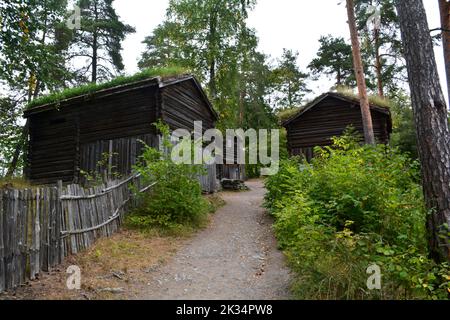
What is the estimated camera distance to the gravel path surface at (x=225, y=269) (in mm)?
5012

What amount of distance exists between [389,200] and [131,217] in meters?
6.48

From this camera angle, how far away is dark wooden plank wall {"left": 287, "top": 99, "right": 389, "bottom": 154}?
17156mm

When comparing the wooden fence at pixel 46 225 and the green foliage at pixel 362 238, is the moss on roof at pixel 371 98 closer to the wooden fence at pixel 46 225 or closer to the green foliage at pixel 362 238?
the green foliage at pixel 362 238

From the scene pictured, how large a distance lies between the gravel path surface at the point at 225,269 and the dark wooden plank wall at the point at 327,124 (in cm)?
964

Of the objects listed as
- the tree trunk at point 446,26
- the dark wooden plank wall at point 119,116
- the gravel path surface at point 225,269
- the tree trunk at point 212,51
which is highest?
the tree trunk at point 212,51

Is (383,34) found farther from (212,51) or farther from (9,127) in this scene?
(9,127)

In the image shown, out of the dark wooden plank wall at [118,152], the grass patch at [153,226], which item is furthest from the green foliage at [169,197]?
the dark wooden plank wall at [118,152]

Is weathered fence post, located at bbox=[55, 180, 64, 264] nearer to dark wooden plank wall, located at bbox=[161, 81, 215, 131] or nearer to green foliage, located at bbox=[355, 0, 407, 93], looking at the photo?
dark wooden plank wall, located at bbox=[161, 81, 215, 131]

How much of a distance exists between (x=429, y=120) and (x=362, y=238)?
2.04m

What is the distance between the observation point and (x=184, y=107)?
49.3 ft

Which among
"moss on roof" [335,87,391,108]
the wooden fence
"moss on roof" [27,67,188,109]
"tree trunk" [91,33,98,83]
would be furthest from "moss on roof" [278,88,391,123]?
"tree trunk" [91,33,98,83]

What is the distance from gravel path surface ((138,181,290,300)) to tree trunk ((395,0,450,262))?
2442mm

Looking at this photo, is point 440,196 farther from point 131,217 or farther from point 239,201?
point 239,201
